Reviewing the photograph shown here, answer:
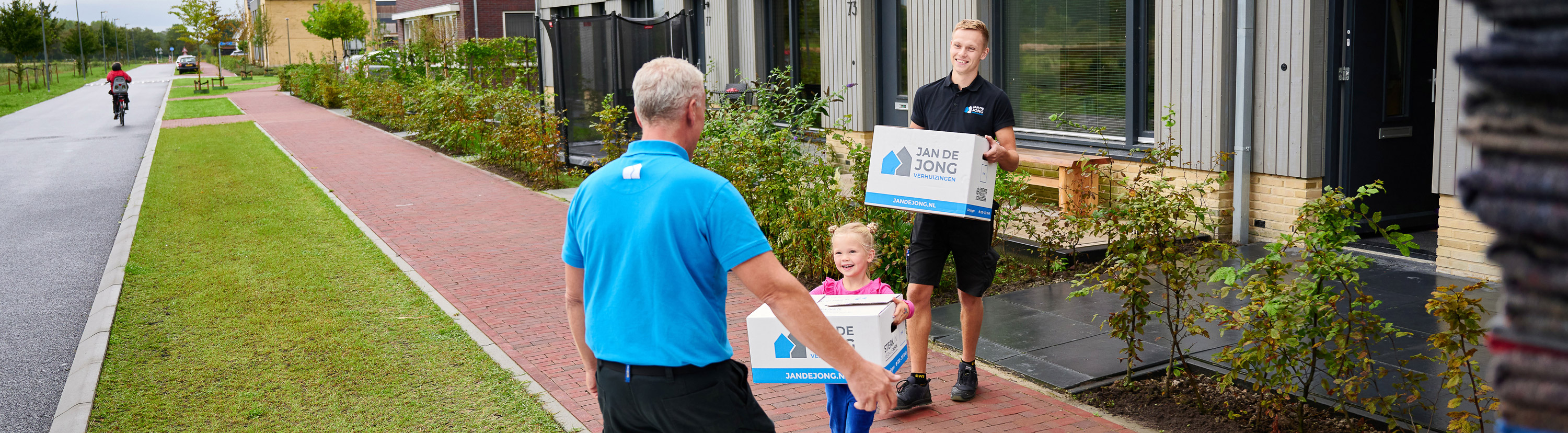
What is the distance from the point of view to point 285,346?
22.2 feet

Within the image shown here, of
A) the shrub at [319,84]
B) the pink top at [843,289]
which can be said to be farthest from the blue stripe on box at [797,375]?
the shrub at [319,84]

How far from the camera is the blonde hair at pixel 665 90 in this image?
113 inches

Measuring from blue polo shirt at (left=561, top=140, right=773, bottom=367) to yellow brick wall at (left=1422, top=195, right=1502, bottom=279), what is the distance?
19.7ft

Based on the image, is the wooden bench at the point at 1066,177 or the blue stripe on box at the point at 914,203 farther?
the wooden bench at the point at 1066,177

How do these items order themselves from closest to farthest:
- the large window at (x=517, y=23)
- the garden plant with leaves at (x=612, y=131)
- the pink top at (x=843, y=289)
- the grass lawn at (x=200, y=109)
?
the pink top at (x=843, y=289), the garden plant with leaves at (x=612, y=131), the grass lawn at (x=200, y=109), the large window at (x=517, y=23)

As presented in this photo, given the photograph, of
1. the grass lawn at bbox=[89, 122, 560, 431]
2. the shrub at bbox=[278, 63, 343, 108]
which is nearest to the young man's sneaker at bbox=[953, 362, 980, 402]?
the grass lawn at bbox=[89, 122, 560, 431]

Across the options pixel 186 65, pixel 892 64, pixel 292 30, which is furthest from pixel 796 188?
pixel 292 30

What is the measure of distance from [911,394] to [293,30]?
102m

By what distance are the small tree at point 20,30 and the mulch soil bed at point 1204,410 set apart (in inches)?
2362

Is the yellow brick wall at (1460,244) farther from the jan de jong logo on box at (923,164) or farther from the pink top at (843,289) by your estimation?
the pink top at (843,289)

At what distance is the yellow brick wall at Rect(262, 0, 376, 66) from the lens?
304 ft

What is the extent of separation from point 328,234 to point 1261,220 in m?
8.51

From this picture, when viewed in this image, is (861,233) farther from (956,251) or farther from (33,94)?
(33,94)

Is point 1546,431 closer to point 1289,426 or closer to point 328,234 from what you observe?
point 1289,426
